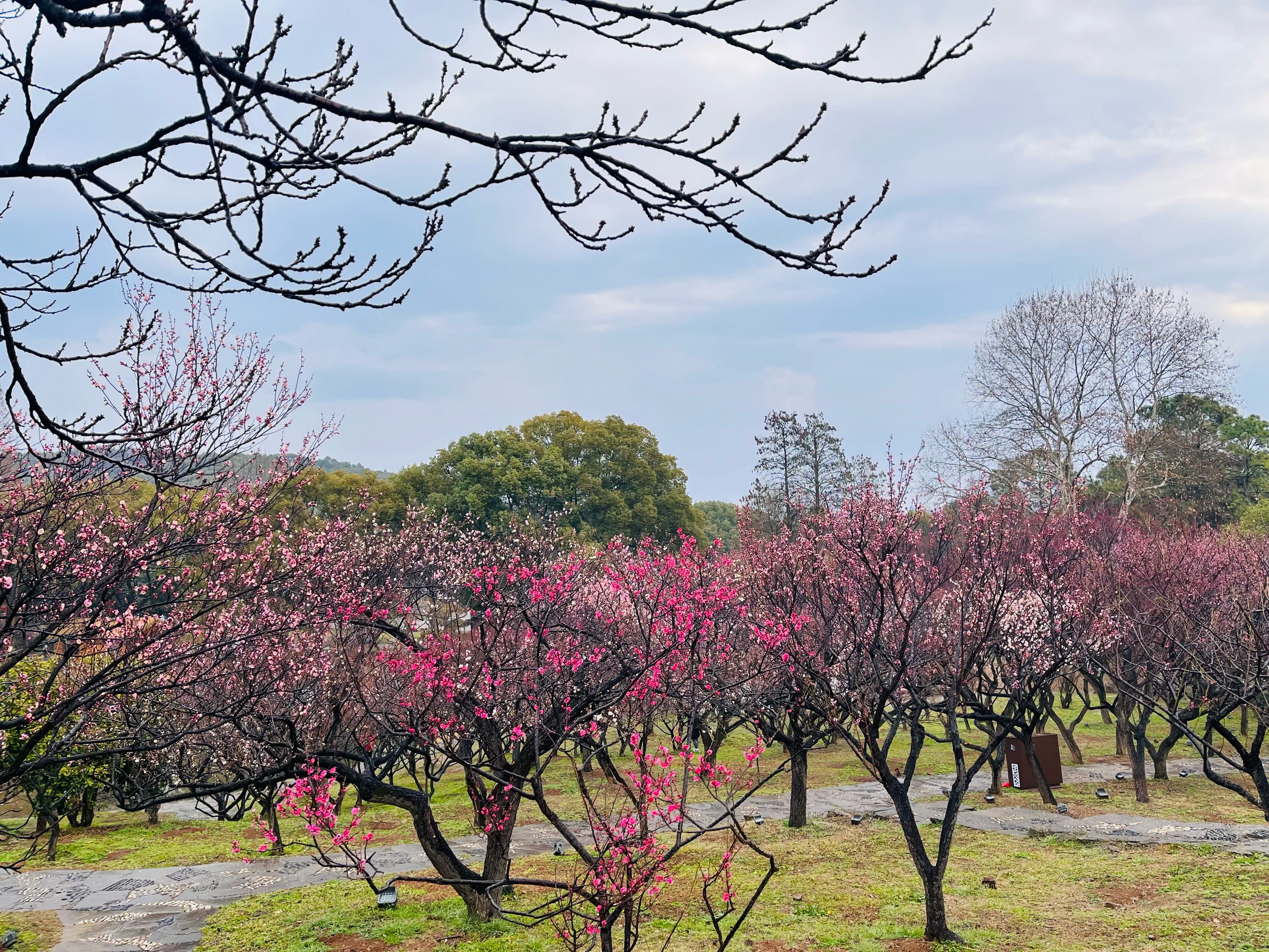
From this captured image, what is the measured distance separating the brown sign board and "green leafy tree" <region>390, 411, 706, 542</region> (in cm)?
2317

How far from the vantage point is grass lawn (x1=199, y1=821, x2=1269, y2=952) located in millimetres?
8750

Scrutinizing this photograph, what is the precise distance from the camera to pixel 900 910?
9.84 m

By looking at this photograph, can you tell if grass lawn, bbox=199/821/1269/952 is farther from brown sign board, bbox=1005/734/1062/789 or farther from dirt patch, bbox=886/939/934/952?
brown sign board, bbox=1005/734/1062/789

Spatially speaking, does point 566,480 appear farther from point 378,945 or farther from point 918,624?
point 378,945

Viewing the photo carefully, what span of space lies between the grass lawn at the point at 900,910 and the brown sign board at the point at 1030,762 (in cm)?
319

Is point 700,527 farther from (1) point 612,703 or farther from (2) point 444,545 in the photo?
(1) point 612,703

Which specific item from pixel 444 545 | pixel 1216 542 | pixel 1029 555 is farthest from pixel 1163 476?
pixel 444 545

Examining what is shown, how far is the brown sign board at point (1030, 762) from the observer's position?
622 inches

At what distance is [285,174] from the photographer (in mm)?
2658

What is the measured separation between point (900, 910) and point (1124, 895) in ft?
9.15

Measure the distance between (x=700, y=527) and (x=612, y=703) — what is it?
38.2 meters

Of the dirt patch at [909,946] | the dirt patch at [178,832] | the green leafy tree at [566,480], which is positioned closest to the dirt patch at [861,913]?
the dirt patch at [909,946]

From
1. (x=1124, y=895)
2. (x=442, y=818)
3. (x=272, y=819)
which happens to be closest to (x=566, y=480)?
(x=442, y=818)

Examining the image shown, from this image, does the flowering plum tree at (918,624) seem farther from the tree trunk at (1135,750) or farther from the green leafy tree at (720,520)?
the green leafy tree at (720,520)
